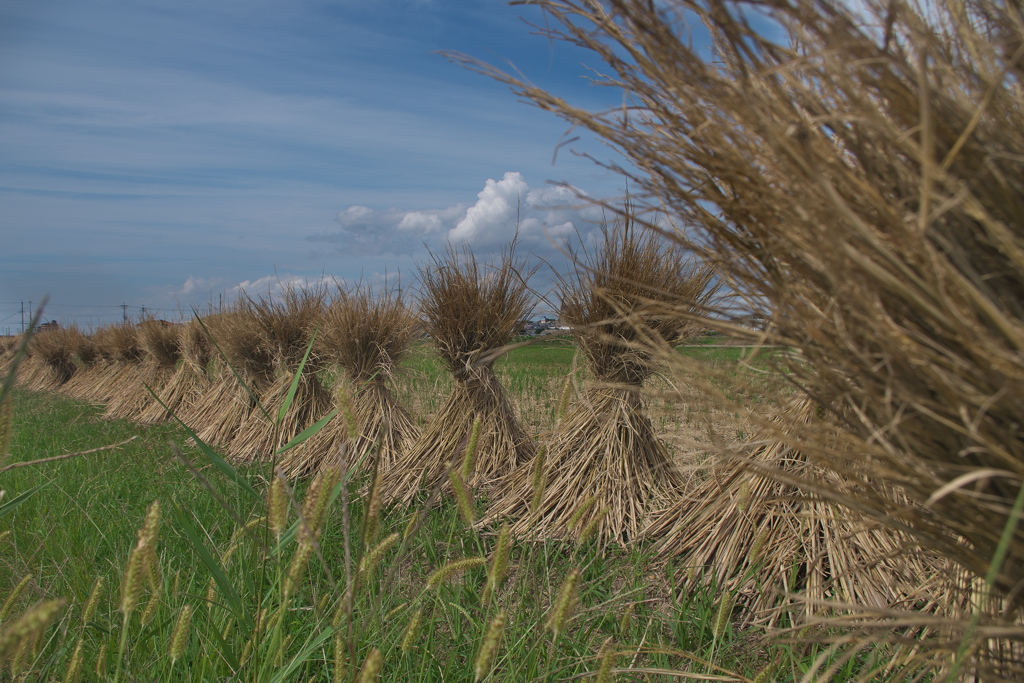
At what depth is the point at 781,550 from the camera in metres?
2.50

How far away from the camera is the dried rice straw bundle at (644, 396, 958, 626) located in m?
2.29

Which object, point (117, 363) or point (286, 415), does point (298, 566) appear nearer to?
point (286, 415)

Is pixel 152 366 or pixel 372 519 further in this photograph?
pixel 152 366

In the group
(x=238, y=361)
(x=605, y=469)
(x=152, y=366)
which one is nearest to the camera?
(x=605, y=469)

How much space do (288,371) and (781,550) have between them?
4.70m

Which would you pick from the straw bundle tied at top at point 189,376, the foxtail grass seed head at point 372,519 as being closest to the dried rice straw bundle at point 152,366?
the straw bundle tied at top at point 189,376

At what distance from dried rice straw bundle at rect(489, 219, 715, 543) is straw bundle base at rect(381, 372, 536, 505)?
607 mm

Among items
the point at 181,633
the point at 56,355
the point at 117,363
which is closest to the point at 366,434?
the point at 181,633

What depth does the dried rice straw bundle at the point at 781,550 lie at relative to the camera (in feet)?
7.51

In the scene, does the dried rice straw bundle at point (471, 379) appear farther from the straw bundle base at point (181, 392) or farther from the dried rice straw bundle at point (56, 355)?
the dried rice straw bundle at point (56, 355)

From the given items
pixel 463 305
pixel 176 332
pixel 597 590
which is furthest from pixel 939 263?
pixel 176 332

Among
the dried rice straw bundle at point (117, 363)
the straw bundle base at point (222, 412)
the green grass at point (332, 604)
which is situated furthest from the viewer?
the dried rice straw bundle at point (117, 363)

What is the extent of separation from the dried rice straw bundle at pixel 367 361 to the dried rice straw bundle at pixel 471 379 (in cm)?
53

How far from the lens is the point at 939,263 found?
0.91 m
